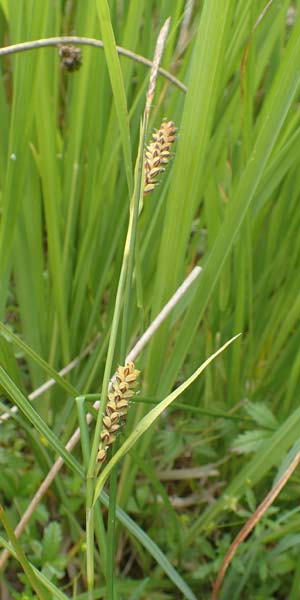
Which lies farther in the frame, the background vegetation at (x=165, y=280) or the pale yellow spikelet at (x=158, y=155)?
the background vegetation at (x=165, y=280)

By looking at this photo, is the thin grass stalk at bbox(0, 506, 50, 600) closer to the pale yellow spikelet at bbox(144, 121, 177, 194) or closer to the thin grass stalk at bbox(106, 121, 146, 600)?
the thin grass stalk at bbox(106, 121, 146, 600)

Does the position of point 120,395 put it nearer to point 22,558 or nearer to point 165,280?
point 22,558

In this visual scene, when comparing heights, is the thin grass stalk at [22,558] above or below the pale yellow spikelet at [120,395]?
below

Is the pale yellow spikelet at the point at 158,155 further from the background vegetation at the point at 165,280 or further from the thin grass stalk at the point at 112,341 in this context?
the background vegetation at the point at 165,280

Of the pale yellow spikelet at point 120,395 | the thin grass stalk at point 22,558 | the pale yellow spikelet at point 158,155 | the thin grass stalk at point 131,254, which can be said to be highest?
the pale yellow spikelet at point 158,155

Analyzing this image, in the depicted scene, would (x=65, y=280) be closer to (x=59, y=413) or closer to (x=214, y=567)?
(x=59, y=413)

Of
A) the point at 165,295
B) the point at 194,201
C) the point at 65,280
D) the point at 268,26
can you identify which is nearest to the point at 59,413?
the point at 65,280

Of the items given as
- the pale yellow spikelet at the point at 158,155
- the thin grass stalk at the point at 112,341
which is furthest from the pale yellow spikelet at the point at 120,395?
the pale yellow spikelet at the point at 158,155

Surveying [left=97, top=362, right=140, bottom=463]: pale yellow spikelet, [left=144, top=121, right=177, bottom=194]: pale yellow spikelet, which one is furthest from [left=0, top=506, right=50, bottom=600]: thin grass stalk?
[left=144, top=121, right=177, bottom=194]: pale yellow spikelet
